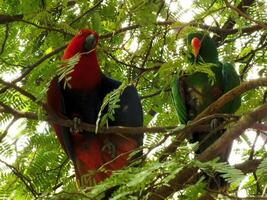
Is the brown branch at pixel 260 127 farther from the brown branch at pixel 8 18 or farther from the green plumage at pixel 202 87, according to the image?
the brown branch at pixel 8 18

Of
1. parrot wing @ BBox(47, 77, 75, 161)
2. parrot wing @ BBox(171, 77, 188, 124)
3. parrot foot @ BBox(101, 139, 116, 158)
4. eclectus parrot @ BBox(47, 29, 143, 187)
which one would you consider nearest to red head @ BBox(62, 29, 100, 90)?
eclectus parrot @ BBox(47, 29, 143, 187)

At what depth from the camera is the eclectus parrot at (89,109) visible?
8.57ft

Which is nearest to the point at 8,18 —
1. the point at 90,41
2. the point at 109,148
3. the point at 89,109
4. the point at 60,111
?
the point at 90,41

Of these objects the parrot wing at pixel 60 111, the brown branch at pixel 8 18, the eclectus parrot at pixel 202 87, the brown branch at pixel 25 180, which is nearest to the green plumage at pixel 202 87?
the eclectus parrot at pixel 202 87

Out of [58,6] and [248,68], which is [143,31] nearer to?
[58,6]

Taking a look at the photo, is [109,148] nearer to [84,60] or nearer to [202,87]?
[84,60]

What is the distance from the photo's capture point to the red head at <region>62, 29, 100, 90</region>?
2574mm

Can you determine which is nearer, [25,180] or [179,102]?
[25,180]

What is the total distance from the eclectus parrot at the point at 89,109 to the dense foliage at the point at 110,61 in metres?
0.07

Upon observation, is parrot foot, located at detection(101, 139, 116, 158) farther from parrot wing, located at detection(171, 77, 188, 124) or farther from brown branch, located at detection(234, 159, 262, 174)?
brown branch, located at detection(234, 159, 262, 174)

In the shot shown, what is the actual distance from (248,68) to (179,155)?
1.55m

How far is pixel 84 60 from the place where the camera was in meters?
2.74

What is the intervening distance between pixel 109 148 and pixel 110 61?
0.48m

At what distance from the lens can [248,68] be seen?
9.14 ft
